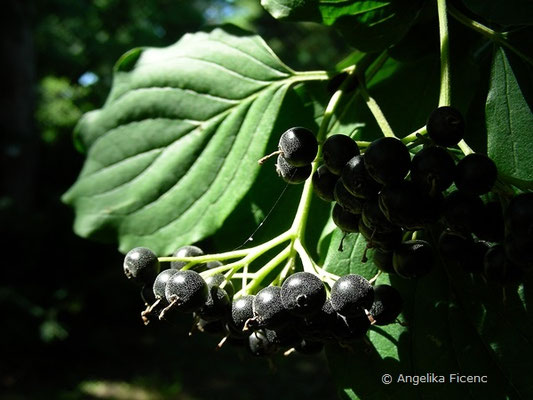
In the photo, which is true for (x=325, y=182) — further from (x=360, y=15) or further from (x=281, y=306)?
(x=360, y=15)

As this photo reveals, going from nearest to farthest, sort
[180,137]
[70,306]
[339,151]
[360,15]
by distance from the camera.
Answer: [339,151], [360,15], [180,137], [70,306]

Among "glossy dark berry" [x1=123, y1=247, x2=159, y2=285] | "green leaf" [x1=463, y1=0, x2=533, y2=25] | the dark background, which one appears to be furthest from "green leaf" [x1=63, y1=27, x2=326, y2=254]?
the dark background

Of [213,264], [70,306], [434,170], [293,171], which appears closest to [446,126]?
[434,170]

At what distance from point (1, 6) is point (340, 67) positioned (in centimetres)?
811

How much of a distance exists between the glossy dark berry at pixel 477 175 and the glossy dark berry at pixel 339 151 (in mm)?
183

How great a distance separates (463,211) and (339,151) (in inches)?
8.7

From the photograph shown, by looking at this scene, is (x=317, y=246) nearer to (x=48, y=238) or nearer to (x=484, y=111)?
(x=484, y=111)

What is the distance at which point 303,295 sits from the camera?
92 cm

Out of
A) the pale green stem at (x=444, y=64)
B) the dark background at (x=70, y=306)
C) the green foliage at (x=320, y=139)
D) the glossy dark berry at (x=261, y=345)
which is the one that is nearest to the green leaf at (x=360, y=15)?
the green foliage at (x=320, y=139)

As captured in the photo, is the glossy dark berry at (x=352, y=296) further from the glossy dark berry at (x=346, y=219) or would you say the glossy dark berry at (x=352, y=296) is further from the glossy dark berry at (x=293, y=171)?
the glossy dark berry at (x=293, y=171)

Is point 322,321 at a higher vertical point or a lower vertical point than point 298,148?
lower

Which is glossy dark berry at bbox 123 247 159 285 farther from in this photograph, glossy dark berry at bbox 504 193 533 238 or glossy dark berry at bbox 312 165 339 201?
glossy dark berry at bbox 504 193 533 238

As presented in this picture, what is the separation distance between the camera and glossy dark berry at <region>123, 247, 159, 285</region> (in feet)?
3.60

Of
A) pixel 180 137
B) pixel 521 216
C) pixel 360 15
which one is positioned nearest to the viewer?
pixel 521 216
